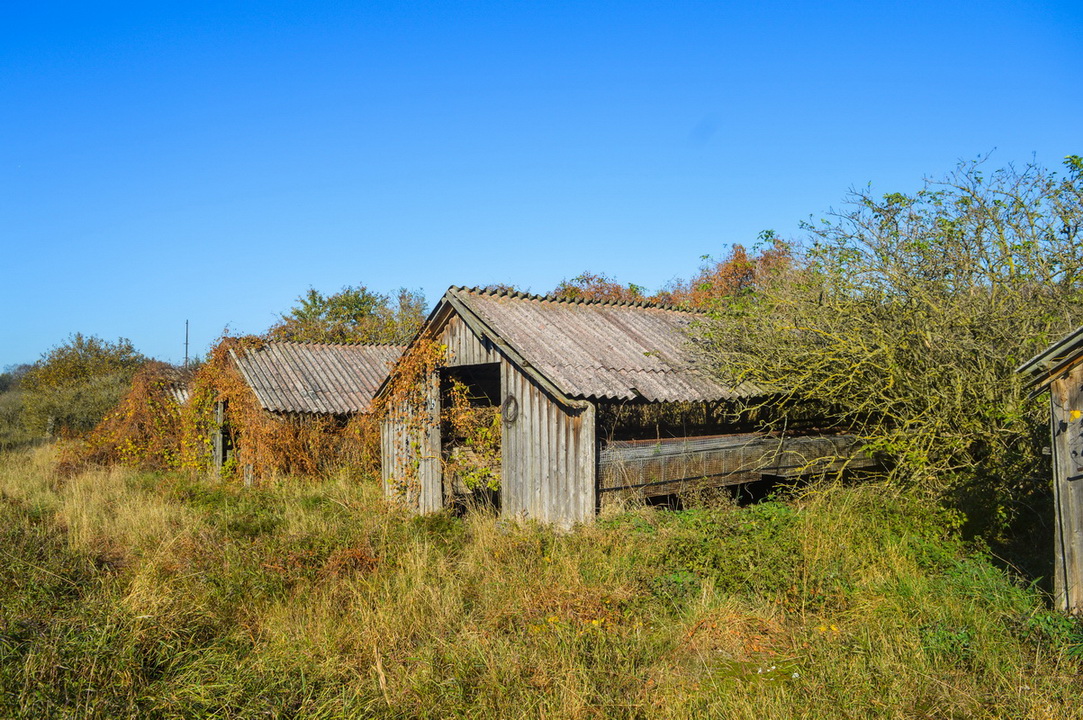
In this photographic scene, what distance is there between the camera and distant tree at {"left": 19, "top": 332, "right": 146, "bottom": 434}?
2573 centimetres

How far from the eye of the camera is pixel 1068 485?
5949mm

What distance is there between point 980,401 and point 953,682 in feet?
17.4

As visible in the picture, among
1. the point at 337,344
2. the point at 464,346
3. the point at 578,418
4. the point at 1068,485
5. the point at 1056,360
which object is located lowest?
the point at 1068,485

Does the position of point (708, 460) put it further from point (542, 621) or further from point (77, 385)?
point (77, 385)

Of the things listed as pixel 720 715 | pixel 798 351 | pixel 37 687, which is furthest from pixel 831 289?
pixel 37 687

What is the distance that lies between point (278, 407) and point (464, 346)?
577cm

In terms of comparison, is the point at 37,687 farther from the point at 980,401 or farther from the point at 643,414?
the point at 980,401

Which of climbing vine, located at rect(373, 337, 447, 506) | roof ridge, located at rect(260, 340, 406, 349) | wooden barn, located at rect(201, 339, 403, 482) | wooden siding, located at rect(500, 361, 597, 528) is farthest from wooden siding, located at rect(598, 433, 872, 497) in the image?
roof ridge, located at rect(260, 340, 406, 349)

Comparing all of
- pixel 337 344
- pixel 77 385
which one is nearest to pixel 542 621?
pixel 337 344

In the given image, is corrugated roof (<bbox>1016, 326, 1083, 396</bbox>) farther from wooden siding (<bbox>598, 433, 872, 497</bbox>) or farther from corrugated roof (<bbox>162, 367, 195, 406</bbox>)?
corrugated roof (<bbox>162, 367, 195, 406</bbox>)

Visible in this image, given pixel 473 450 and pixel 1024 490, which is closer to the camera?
pixel 1024 490

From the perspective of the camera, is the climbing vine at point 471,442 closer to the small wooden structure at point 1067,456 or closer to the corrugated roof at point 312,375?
the corrugated roof at point 312,375

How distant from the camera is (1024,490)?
8.78 meters

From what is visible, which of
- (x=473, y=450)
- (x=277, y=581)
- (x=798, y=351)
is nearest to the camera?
(x=277, y=581)
